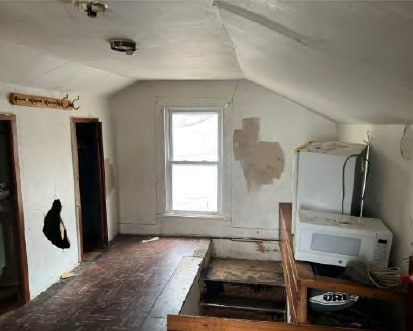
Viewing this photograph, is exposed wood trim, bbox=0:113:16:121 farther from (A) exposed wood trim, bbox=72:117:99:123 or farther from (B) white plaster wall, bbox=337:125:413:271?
(B) white plaster wall, bbox=337:125:413:271

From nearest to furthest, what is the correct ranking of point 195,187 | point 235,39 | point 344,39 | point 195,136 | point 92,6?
point 344,39, point 92,6, point 235,39, point 195,136, point 195,187

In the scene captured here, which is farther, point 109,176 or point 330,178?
point 109,176

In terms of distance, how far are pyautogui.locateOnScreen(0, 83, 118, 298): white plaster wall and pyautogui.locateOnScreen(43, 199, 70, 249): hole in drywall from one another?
Result: 0.06 metres

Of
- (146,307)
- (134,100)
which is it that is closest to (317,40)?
(146,307)

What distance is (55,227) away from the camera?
11.8ft

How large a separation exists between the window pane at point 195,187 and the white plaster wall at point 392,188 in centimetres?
250

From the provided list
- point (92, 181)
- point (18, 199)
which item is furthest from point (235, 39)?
point (92, 181)

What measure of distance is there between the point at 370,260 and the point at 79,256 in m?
3.22

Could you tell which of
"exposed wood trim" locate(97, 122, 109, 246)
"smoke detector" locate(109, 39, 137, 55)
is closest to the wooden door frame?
"smoke detector" locate(109, 39, 137, 55)

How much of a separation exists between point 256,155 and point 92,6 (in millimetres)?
3583

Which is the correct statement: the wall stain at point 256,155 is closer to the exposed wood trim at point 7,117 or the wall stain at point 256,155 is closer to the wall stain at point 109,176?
the wall stain at point 109,176

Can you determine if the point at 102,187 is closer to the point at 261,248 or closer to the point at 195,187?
the point at 195,187

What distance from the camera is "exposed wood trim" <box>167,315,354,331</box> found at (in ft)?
5.10

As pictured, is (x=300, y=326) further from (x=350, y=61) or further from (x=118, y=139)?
(x=118, y=139)
